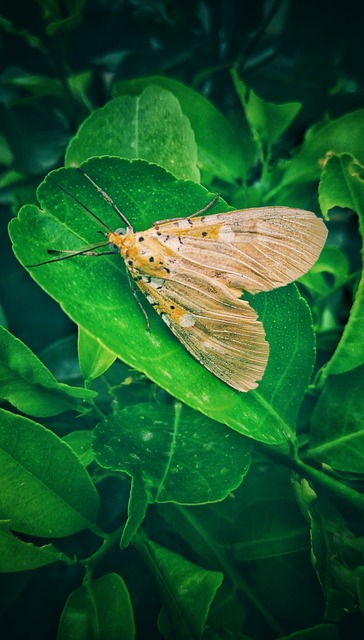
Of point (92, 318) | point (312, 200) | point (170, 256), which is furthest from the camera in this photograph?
point (312, 200)

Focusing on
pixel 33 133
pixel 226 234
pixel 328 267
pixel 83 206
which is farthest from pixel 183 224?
pixel 33 133

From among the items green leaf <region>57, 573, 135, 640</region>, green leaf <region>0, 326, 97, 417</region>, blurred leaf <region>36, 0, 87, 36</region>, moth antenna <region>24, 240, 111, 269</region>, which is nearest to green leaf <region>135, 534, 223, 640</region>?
green leaf <region>57, 573, 135, 640</region>

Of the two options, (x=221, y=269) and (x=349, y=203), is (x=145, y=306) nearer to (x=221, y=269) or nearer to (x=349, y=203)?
(x=221, y=269)

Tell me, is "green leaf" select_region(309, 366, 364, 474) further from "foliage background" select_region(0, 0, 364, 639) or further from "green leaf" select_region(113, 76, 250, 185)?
"green leaf" select_region(113, 76, 250, 185)

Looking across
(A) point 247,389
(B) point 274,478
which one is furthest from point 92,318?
(B) point 274,478

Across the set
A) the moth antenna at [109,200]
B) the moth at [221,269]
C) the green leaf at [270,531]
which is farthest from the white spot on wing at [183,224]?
the green leaf at [270,531]

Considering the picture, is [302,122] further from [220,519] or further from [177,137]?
[220,519]

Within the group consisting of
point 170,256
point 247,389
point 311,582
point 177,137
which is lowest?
point 311,582
